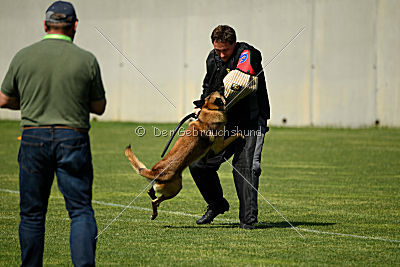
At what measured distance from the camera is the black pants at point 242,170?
7.75 meters

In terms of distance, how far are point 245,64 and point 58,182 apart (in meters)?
3.20

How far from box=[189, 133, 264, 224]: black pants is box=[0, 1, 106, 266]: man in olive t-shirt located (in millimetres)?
2915

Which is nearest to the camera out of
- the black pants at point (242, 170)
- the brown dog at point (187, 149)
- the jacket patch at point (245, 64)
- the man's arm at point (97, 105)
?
the man's arm at point (97, 105)

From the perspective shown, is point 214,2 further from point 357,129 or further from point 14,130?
point 14,130

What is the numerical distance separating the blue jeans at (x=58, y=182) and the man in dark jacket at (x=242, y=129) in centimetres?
289

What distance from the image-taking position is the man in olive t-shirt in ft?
15.7

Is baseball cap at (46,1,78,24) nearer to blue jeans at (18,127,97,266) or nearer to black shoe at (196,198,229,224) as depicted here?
blue jeans at (18,127,97,266)

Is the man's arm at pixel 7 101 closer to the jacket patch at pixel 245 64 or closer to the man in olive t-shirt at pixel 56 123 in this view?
the man in olive t-shirt at pixel 56 123

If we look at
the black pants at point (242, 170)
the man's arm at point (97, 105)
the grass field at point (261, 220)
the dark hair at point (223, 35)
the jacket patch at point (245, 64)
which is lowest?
the grass field at point (261, 220)

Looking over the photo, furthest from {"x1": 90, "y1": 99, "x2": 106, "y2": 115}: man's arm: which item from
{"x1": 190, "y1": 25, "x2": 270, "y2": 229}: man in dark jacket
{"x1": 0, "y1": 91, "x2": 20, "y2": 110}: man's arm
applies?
{"x1": 190, "y1": 25, "x2": 270, "y2": 229}: man in dark jacket

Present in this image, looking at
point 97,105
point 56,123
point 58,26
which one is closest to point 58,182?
point 56,123

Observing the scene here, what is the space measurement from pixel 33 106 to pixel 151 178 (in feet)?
8.30

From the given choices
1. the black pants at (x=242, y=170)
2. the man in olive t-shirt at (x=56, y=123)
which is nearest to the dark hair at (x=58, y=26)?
the man in olive t-shirt at (x=56, y=123)

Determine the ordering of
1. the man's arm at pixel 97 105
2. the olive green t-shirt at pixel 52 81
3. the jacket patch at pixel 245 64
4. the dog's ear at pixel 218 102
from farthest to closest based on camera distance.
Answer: the jacket patch at pixel 245 64
the dog's ear at pixel 218 102
the man's arm at pixel 97 105
the olive green t-shirt at pixel 52 81
